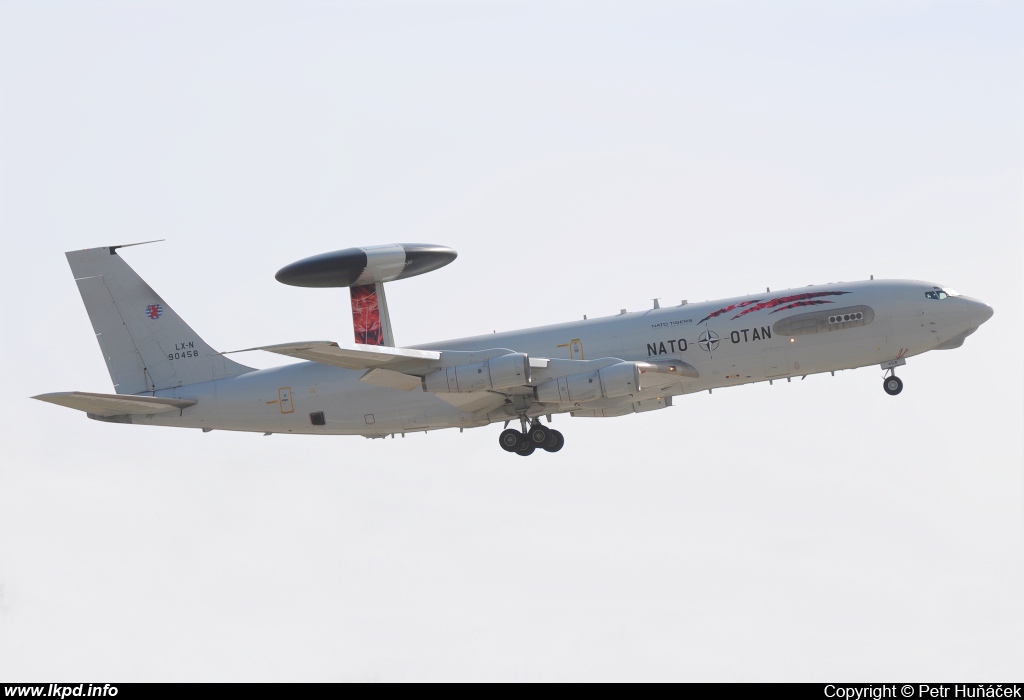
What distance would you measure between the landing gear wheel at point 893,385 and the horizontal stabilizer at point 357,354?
51.2 ft

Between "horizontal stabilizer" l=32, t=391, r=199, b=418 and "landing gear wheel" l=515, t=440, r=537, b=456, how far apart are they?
11770 mm

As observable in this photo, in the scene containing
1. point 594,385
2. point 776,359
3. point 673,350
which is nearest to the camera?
point 594,385

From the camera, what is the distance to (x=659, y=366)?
135ft

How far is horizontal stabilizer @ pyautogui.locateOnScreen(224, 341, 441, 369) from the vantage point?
3666cm

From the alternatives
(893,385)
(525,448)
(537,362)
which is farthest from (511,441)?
(893,385)

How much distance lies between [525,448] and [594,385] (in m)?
4.20

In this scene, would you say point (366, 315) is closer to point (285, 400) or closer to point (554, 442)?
point (285, 400)

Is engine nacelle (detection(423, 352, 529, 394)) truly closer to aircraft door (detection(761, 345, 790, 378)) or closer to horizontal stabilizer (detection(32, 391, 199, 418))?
aircraft door (detection(761, 345, 790, 378))

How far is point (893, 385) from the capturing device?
4244 cm

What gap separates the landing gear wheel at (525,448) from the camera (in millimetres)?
43062

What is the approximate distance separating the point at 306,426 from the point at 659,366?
12.7 m

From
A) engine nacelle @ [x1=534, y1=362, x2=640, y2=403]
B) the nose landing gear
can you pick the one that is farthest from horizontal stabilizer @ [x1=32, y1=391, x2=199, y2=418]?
the nose landing gear
